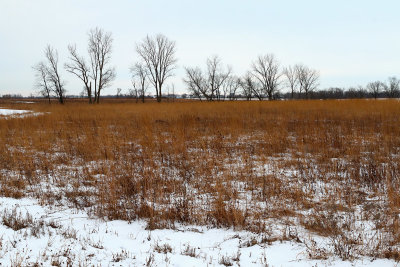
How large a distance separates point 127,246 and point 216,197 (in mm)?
1674

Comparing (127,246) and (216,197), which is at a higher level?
(216,197)

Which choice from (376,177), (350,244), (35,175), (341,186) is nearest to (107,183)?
(35,175)

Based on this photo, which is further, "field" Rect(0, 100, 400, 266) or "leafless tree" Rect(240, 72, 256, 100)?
"leafless tree" Rect(240, 72, 256, 100)

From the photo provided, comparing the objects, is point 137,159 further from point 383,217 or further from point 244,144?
point 383,217

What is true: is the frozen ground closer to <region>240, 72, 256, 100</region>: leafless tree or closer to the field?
the field

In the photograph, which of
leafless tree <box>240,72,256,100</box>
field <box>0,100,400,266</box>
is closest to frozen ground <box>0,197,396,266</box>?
field <box>0,100,400,266</box>

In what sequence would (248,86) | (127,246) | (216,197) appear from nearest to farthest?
(127,246) → (216,197) → (248,86)

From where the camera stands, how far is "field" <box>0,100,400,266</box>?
2758 millimetres

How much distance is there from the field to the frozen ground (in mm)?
17

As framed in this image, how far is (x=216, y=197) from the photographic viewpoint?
4.13m

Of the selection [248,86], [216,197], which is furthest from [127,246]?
[248,86]

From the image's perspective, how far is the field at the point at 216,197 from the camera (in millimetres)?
2758

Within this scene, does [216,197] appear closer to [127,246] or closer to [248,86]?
[127,246]

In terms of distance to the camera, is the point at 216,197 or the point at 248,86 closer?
the point at 216,197
